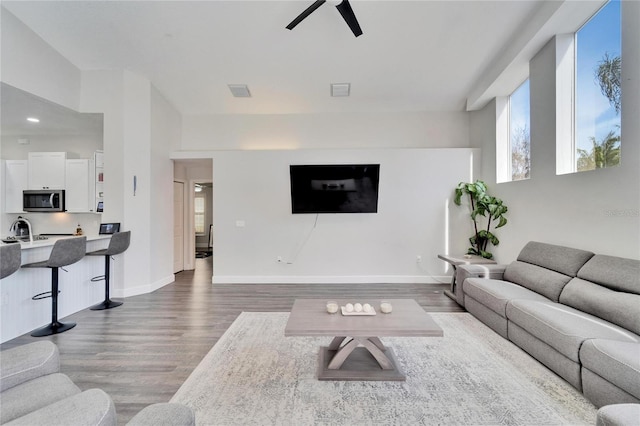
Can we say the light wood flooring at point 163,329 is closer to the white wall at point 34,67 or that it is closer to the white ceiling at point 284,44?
the white wall at point 34,67

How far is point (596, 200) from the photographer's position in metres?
2.75

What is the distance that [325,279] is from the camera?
5.12 meters

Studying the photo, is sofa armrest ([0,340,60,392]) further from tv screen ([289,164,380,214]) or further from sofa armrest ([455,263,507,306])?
sofa armrest ([455,263,507,306])

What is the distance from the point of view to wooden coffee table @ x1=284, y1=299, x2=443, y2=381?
204cm

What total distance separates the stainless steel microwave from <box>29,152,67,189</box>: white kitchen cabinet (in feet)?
0.37

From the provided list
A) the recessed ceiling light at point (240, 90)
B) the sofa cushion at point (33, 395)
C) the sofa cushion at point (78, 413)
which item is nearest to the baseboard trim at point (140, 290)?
the sofa cushion at point (33, 395)

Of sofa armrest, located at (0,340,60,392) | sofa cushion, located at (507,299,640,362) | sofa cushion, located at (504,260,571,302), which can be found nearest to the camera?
sofa armrest, located at (0,340,60,392)

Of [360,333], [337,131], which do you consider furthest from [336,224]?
[360,333]

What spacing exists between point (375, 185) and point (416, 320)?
122 inches

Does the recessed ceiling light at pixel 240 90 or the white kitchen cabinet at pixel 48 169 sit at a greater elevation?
the recessed ceiling light at pixel 240 90

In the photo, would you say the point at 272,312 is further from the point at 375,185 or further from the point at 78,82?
the point at 78,82

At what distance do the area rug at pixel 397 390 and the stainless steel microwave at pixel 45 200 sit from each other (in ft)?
14.9

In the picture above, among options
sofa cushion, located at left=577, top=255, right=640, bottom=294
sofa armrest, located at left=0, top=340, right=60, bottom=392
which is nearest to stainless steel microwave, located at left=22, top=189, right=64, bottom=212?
sofa armrest, located at left=0, top=340, right=60, bottom=392

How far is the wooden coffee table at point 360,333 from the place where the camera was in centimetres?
204
